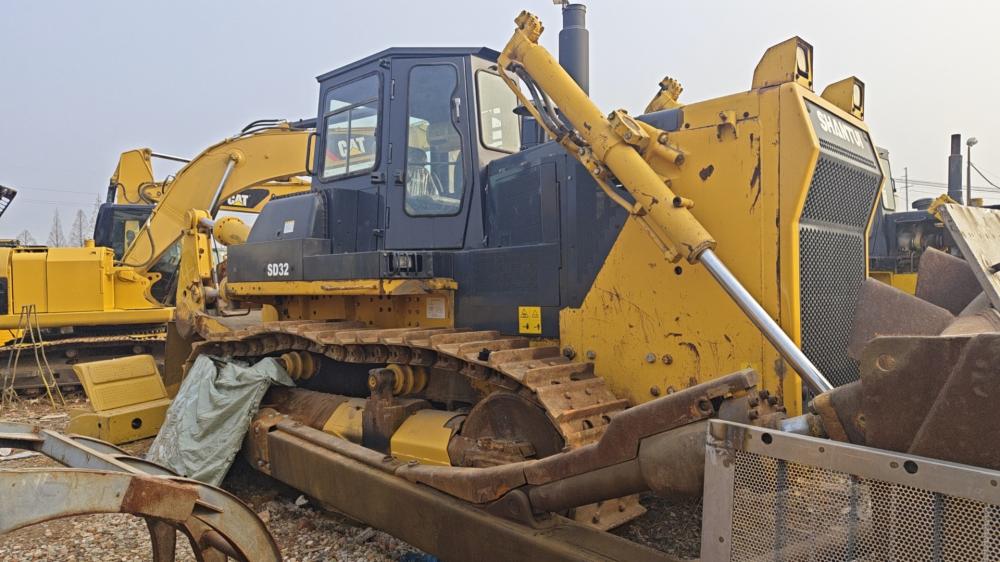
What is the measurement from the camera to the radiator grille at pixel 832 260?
3.09 metres

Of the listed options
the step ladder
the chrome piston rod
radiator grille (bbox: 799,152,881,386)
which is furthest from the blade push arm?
the step ladder

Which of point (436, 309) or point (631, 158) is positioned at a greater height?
point (631, 158)

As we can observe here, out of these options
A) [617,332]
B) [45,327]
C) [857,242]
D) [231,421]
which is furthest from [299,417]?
[45,327]

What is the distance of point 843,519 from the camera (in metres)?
1.86

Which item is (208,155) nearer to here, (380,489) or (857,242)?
(380,489)

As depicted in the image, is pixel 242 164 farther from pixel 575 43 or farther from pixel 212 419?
pixel 575 43

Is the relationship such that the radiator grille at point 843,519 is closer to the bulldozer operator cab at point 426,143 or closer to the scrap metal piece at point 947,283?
the scrap metal piece at point 947,283

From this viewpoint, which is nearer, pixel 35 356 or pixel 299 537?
pixel 299 537

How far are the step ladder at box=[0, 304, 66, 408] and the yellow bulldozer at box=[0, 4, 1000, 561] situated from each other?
205 inches

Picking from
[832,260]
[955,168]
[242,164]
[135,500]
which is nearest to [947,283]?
[832,260]

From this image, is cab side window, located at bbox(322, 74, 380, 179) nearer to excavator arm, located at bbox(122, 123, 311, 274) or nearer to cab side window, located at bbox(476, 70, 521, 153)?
cab side window, located at bbox(476, 70, 521, 153)

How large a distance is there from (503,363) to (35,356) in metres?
8.65

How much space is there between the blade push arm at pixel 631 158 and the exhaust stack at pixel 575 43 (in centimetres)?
77

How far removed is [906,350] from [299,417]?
4067 millimetres
